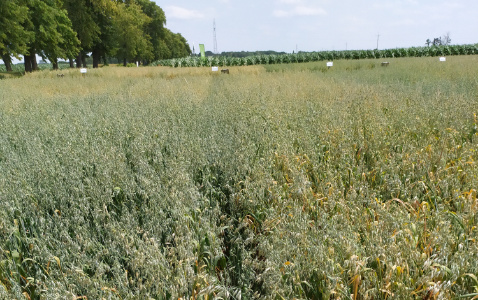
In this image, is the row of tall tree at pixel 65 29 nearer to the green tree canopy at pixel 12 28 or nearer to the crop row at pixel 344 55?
the green tree canopy at pixel 12 28

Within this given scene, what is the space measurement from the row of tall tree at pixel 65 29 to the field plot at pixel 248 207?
1571 cm

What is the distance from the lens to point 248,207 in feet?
9.14

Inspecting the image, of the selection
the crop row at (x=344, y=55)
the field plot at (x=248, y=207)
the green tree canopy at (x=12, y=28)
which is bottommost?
the field plot at (x=248, y=207)

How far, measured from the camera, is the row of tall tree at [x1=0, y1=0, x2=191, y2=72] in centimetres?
1811

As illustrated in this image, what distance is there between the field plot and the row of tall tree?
618 inches

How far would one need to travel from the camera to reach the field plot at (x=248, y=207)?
1.81 m

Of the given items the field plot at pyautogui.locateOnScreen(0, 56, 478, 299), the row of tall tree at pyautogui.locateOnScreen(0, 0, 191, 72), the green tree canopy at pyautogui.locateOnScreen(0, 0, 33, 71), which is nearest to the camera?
the field plot at pyautogui.locateOnScreen(0, 56, 478, 299)

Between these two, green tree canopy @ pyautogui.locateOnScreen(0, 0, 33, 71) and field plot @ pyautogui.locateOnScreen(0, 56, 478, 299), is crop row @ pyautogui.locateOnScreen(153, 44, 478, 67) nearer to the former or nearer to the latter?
green tree canopy @ pyautogui.locateOnScreen(0, 0, 33, 71)

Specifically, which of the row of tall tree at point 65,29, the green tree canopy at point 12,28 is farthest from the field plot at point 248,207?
the row of tall tree at point 65,29

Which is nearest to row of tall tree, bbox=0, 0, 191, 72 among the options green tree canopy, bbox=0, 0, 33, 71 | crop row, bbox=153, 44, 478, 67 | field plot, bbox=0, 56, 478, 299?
green tree canopy, bbox=0, 0, 33, 71

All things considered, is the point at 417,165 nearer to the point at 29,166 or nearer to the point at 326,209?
the point at 326,209

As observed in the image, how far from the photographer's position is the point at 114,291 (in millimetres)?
1802

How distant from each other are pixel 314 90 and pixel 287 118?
302 cm

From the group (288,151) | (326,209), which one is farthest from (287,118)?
(326,209)
